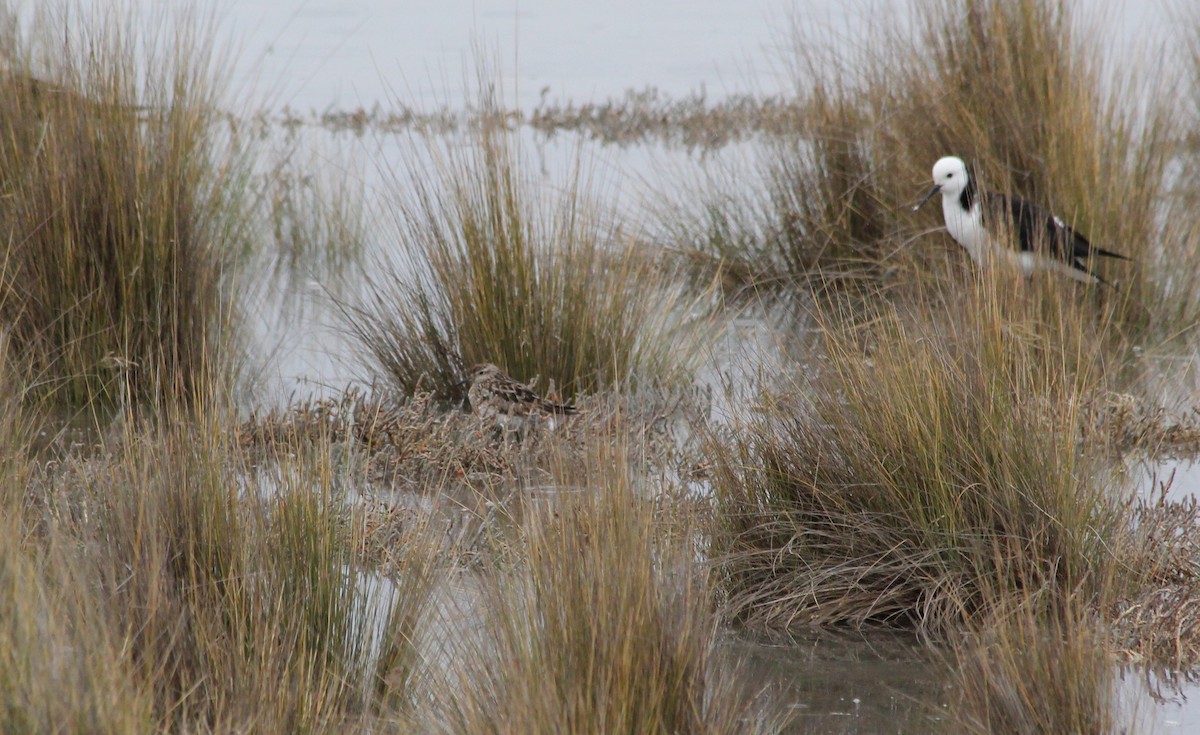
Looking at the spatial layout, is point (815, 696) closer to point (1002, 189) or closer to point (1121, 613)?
point (1121, 613)

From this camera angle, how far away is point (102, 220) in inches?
192

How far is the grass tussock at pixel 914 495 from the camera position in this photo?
10.8 ft

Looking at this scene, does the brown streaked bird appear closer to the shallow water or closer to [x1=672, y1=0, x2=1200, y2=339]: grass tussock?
the shallow water

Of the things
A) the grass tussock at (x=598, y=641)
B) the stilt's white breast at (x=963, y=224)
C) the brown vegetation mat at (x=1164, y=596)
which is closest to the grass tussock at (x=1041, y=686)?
the grass tussock at (x=598, y=641)

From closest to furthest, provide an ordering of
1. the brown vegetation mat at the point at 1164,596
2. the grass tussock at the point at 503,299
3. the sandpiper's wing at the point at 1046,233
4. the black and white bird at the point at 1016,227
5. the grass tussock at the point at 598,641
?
the grass tussock at the point at 598,641
the brown vegetation mat at the point at 1164,596
the grass tussock at the point at 503,299
the black and white bird at the point at 1016,227
the sandpiper's wing at the point at 1046,233

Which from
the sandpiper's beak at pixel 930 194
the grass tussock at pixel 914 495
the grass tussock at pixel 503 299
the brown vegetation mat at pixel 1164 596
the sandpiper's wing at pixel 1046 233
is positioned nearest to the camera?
the brown vegetation mat at pixel 1164 596

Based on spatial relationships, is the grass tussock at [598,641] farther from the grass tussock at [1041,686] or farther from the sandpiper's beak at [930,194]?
the sandpiper's beak at [930,194]

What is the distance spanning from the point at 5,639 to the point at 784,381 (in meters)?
2.37

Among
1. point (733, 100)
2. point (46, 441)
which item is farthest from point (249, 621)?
point (733, 100)

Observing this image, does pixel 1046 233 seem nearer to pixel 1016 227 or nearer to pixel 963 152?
pixel 1016 227

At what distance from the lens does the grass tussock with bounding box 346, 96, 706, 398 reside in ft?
17.0

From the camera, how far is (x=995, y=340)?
352cm

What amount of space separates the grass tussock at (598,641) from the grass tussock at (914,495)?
0.78m

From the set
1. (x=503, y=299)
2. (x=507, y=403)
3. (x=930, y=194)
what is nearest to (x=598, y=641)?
(x=507, y=403)
